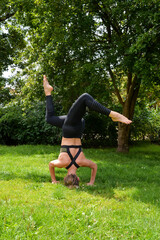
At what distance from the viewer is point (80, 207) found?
409cm

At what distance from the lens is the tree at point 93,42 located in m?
8.57

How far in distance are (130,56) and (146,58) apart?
59cm

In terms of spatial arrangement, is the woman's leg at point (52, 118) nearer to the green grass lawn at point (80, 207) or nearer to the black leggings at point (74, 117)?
the black leggings at point (74, 117)

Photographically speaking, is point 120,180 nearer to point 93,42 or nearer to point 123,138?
point 123,138

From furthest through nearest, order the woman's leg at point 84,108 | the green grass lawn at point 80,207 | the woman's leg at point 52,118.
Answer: the woman's leg at point 52,118 → the woman's leg at point 84,108 → the green grass lawn at point 80,207

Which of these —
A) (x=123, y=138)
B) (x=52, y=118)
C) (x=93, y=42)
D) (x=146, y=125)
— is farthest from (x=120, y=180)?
(x=146, y=125)

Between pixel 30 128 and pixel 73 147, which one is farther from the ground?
pixel 30 128

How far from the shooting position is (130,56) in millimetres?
8930

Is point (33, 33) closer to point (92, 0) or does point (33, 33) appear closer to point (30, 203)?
point (92, 0)

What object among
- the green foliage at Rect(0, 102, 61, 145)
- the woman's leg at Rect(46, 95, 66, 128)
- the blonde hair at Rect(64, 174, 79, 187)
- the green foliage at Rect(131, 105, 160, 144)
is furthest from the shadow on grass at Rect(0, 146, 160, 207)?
the green foliage at Rect(0, 102, 61, 145)

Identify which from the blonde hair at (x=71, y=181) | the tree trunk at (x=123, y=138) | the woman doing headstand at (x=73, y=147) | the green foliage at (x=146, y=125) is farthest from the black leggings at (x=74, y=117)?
the green foliage at (x=146, y=125)

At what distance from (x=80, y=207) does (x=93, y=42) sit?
8432 millimetres

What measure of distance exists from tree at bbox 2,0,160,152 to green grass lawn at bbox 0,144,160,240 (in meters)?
3.97

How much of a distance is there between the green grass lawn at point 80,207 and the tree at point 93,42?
3.97 metres
